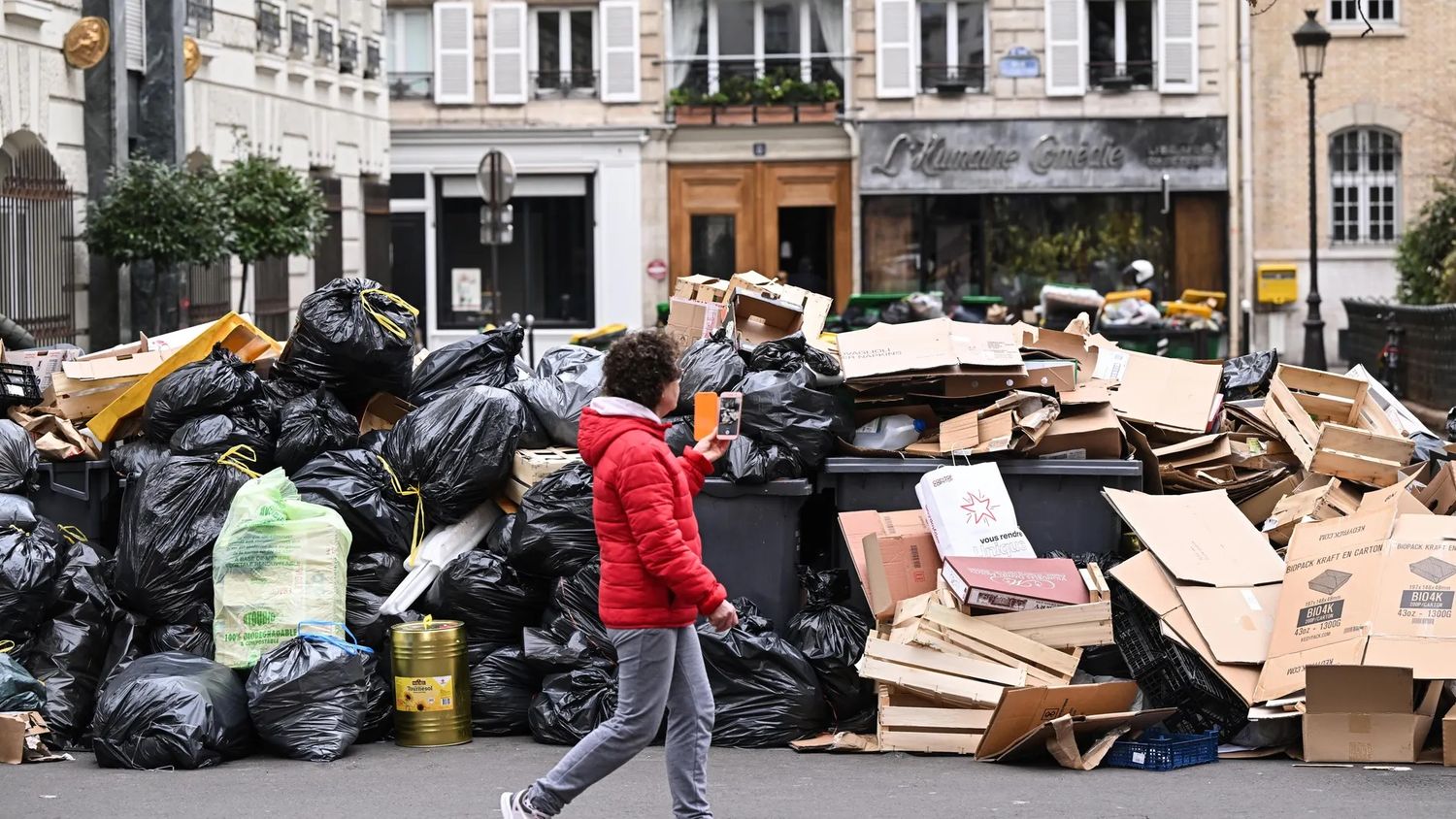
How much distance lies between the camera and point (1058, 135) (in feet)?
99.3

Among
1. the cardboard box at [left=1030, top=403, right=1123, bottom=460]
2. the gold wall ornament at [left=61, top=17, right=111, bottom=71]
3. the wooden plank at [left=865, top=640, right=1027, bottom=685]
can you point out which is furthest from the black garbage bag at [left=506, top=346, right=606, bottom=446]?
the gold wall ornament at [left=61, top=17, right=111, bottom=71]

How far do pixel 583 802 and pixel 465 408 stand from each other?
6.53 ft

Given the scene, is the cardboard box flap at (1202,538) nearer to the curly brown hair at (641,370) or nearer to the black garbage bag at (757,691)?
the black garbage bag at (757,691)

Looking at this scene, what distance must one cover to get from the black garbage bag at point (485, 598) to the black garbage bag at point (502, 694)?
126mm

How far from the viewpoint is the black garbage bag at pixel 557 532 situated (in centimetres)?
688

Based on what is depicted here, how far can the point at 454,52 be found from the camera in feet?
105

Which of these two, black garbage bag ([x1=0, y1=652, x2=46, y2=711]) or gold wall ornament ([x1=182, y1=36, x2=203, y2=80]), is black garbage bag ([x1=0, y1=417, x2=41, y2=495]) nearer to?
black garbage bag ([x1=0, y1=652, x2=46, y2=711])

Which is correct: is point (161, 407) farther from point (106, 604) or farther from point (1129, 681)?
point (1129, 681)

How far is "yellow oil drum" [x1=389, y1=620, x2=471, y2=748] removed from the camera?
669 centimetres

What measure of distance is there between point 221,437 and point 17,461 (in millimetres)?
828

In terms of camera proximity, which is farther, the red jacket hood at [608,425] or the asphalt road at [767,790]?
the asphalt road at [767,790]

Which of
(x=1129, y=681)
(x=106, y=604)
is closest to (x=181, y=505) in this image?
(x=106, y=604)

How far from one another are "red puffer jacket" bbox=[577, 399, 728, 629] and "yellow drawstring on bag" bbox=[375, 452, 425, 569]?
2.25m

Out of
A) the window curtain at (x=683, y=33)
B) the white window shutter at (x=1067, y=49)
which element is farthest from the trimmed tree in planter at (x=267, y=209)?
the white window shutter at (x=1067, y=49)
